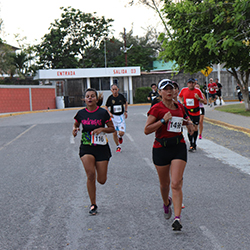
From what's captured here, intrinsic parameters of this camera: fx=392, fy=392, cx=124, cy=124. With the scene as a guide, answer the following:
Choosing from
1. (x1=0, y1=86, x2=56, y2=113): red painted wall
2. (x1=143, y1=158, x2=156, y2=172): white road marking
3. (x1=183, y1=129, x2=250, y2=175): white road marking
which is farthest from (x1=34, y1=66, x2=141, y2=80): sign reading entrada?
(x1=143, y1=158, x2=156, y2=172): white road marking

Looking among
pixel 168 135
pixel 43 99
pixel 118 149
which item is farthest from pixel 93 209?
pixel 43 99

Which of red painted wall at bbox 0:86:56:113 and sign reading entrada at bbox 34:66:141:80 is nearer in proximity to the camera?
red painted wall at bbox 0:86:56:113

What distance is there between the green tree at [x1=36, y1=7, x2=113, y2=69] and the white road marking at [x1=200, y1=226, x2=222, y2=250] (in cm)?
4657

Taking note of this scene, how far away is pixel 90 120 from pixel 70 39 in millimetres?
46999

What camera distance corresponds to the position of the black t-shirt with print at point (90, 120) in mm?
5377

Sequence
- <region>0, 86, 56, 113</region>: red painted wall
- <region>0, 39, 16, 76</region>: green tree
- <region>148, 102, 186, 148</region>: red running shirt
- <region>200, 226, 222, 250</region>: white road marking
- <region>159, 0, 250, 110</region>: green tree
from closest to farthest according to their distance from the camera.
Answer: <region>200, 226, 222, 250</region>: white road marking, <region>148, 102, 186, 148</region>: red running shirt, <region>159, 0, 250, 110</region>: green tree, <region>0, 86, 56, 113</region>: red painted wall, <region>0, 39, 16, 76</region>: green tree

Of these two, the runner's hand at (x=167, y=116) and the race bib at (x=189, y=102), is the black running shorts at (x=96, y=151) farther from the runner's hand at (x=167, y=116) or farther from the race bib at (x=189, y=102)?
the race bib at (x=189, y=102)

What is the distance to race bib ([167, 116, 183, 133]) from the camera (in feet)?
15.3

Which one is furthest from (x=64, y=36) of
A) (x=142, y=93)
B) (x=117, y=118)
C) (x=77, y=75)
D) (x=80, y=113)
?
(x=80, y=113)

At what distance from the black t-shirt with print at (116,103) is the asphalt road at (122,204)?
3.91 ft

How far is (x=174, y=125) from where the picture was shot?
469 centimetres

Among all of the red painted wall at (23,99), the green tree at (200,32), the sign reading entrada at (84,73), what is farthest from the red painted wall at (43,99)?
the green tree at (200,32)

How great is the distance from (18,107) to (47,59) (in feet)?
51.3

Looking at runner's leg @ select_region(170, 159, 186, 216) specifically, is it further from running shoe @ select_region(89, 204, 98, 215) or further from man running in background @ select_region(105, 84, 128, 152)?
man running in background @ select_region(105, 84, 128, 152)
